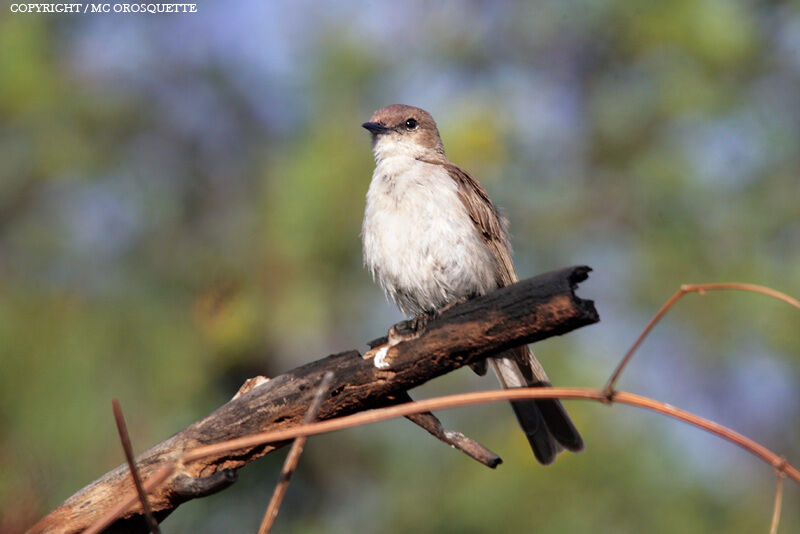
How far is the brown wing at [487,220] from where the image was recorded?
457 cm

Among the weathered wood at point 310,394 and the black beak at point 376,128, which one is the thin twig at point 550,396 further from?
the black beak at point 376,128

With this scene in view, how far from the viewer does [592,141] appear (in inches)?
291

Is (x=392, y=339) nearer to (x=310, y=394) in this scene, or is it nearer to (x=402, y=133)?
(x=310, y=394)

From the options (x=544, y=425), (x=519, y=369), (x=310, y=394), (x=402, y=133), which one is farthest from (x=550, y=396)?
(x=402, y=133)

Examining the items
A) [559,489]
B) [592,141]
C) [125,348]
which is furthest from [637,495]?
[592,141]

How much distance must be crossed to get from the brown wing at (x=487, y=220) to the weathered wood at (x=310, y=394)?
1528 millimetres

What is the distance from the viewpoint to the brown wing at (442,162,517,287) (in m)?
4.57

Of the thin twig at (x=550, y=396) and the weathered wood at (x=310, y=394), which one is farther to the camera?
the weathered wood at (x=310, y=394)

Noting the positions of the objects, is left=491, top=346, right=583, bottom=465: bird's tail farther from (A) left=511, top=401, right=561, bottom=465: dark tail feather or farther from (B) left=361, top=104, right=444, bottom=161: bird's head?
(B) left=361, top=104, right=444, bottom=161: bird's head

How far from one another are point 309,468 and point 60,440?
165 centimetres

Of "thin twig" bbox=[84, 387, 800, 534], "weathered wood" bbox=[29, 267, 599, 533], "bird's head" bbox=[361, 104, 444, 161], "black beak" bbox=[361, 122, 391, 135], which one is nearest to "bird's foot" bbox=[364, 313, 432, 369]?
"weathered wood" bbox=[29, 267, 599, 533]

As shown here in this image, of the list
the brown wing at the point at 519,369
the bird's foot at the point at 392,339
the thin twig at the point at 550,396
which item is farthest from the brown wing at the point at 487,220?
the thin twig at the point at 550,396

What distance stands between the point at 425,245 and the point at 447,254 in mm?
116

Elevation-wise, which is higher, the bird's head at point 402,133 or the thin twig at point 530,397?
the bird's head at point 402,133
